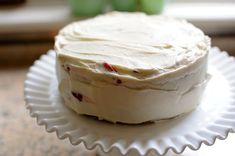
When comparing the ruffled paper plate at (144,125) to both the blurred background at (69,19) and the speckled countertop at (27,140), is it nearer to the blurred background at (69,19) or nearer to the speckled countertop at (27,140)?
the speckled countertop at (27,140)

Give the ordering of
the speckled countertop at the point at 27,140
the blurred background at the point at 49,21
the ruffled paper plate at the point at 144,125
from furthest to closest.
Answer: the blurred background at the point at 49,21 < the speckled countertop at the point at 27,140 < the ruffled paper plate at the point at 144,125

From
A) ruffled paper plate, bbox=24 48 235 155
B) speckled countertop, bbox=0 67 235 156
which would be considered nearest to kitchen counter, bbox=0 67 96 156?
speckled countertop, bbox=0 67 235 156

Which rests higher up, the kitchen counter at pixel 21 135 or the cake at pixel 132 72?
the cake at pixel 132 72

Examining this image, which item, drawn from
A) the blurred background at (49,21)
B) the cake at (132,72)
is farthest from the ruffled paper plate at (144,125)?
the blurred background at (49,21)

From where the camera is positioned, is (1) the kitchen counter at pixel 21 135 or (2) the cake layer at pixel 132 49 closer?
(2) the cake layer at pixel 132 49

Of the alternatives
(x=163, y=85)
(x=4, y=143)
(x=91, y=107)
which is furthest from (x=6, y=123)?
(x=163, y=85)

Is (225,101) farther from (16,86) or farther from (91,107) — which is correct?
(16,86)

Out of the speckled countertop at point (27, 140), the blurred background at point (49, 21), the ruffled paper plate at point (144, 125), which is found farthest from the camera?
the blurred background at point (49, 21)
